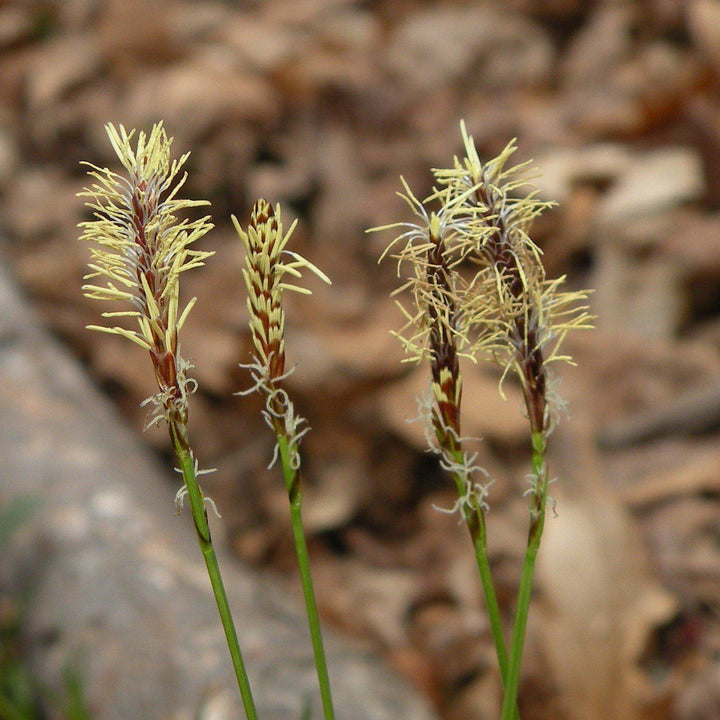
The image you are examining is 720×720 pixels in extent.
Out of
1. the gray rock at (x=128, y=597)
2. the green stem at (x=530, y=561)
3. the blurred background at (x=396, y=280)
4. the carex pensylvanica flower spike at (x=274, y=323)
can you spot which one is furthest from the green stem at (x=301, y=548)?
the gray rock at (x=128, y=597)

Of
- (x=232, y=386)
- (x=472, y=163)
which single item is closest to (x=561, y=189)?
(x=232, y=386)

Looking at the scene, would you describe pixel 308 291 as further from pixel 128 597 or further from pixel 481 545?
pixel 128 597

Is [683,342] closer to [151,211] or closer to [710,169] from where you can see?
[710,169]

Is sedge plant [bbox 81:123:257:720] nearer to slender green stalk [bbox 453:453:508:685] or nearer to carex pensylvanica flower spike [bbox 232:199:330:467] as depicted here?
carex pensylvanica flower spike [bbox 232:199:330:467]

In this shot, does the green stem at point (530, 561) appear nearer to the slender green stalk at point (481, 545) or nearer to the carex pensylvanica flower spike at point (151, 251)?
the slender green stalk at point (481, 545)

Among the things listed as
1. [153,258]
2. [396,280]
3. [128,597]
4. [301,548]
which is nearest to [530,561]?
[301,548]

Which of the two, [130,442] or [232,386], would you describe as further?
[232,386]
